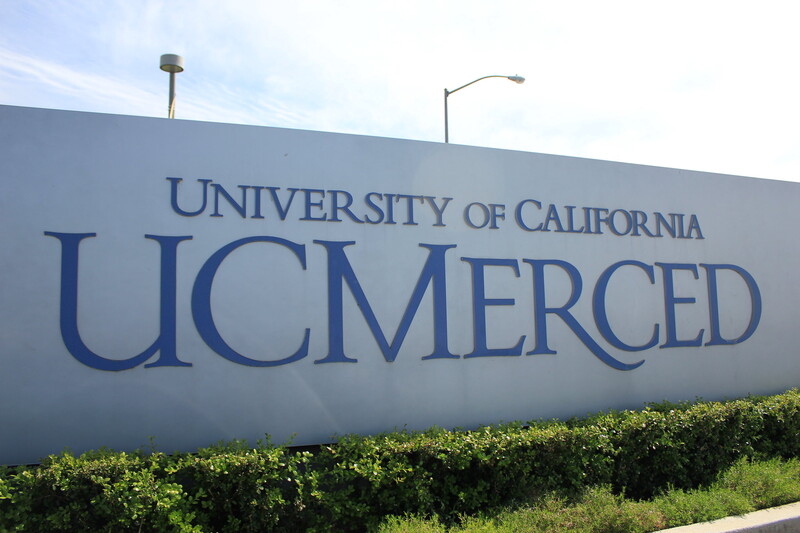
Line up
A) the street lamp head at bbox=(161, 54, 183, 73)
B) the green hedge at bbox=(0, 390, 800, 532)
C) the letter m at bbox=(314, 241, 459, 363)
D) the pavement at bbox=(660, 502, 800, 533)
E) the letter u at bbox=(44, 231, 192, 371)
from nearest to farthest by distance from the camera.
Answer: the green hedge at bbox=(0, 390, 800, 532), the pavement at bbox=(660, 502, 800, 533), the letter u at bbox=(44, 231, 192, 371), the letter m at bbox=(314, 241, 459, 363), the street lamp head at bbox=(161, 54, 183, 73)

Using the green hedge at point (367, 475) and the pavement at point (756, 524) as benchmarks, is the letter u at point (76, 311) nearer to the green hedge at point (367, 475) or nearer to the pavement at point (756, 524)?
the green hedge at point (367, 475)

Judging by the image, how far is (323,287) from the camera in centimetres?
573

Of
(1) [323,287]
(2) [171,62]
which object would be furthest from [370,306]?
(2) [171,62]

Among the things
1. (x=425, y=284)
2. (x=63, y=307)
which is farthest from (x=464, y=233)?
(x=63, y=307)

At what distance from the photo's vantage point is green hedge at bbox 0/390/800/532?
4129 mm

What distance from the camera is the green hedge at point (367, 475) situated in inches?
163

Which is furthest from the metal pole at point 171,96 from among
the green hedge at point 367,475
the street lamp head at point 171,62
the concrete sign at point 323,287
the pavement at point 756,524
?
the pavement at point 756,524

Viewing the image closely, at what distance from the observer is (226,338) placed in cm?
541

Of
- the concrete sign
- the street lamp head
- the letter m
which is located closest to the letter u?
the concrete sign

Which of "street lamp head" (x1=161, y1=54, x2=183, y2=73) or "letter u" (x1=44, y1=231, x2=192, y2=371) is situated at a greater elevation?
"street lamp head" (x1=161, y1=54, x2=183, y2=73)

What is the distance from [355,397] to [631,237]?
3623 mm

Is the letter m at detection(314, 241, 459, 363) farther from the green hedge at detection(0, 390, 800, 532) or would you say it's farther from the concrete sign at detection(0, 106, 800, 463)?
the green hedge at detection(0, 390, 800, 532)

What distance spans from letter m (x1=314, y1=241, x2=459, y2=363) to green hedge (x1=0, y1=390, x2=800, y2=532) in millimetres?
847

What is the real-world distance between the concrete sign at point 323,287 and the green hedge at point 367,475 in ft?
1.68
